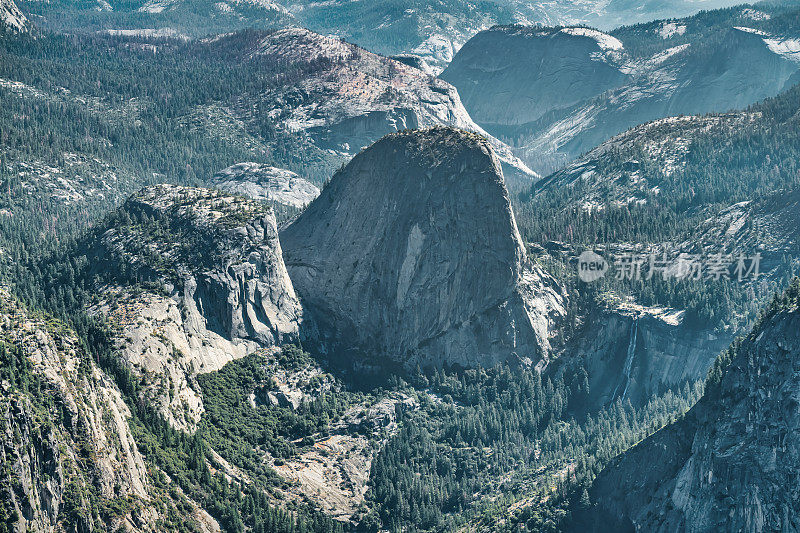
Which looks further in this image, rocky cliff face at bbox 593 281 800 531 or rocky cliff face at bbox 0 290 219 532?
rocky cliff face at bbox 593 281 800 531

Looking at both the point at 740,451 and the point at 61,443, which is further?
the point at 740,451

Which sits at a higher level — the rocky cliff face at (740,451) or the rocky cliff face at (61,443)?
the rocky cliff face at (61,443)

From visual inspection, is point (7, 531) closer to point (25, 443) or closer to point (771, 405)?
point (25, 443)

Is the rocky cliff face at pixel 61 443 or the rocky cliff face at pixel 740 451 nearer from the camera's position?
the rocky cliff face at pixel 61 443

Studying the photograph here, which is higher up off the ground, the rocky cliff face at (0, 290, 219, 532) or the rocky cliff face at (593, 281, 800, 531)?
the rocky cliff face at (0, 290, 219, 532)
